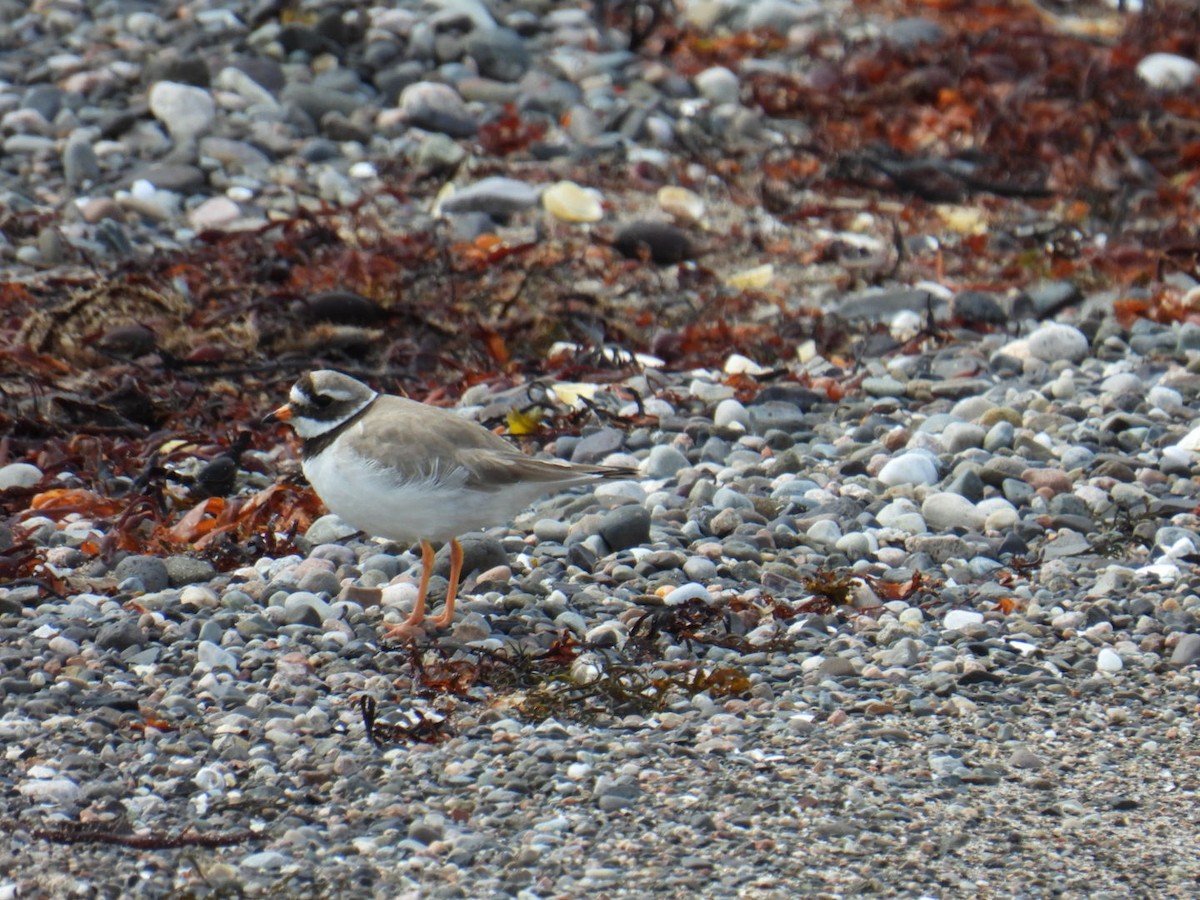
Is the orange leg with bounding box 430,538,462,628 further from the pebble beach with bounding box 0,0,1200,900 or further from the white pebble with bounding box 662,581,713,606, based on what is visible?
the white pebble with bounding box 662,581,713,606

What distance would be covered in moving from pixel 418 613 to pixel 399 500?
15.9 inches

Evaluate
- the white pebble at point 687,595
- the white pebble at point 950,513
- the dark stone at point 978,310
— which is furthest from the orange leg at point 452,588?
the dark stone at point 978,310

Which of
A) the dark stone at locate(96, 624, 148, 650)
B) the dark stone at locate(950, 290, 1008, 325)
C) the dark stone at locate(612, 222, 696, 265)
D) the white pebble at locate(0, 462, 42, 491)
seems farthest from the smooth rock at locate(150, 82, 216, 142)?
the dark stone at locate(96, 624, 148, 650)

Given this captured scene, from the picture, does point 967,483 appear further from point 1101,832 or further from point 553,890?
point 553,890

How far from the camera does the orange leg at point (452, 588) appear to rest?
567 centimetres

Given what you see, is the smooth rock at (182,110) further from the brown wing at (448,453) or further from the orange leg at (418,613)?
the orange leg at (418,613)

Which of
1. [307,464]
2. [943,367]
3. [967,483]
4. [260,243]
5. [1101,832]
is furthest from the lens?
[260,243]

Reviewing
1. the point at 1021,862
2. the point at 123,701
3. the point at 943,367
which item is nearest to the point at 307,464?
the point at 123,701

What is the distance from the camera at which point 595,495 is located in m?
6.86

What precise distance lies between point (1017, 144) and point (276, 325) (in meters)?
6.47

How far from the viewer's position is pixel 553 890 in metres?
4.18

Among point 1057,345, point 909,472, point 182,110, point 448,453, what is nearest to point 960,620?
point 909,472

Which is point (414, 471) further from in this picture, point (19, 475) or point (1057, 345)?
point (1057, 345)

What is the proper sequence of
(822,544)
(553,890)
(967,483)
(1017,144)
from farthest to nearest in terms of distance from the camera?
(1017,144) < (967,483) < (822,544) < (553,890)
